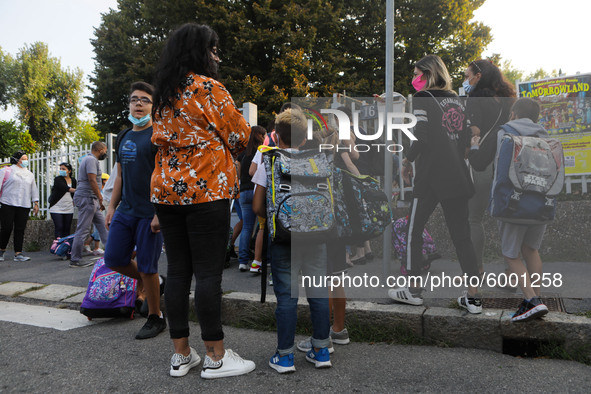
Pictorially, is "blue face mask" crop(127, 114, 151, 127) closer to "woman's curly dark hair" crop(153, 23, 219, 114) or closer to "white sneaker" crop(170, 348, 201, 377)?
"woman's curly dark hair" crop(153, 23, 219, 114)

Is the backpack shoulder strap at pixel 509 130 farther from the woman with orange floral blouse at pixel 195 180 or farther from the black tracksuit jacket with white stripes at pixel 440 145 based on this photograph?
the woman with orange floral blouse at pixel 195 180

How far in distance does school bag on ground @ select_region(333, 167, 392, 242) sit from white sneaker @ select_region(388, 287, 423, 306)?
70 cm

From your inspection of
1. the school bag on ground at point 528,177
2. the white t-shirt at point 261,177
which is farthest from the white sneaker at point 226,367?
the school bag on ground at point 528,177

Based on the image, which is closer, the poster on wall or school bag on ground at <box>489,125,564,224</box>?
school bag on ground at <box>489,125,564,224</box>

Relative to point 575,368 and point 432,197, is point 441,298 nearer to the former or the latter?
point 432,197

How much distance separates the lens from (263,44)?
19078 millimetres

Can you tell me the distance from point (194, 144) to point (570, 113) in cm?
578

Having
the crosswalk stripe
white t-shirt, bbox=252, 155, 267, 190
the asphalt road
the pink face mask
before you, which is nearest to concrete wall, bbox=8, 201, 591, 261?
the pink face mask

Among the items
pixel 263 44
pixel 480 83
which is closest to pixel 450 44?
pixel 263 44

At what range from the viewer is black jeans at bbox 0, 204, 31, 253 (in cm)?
811

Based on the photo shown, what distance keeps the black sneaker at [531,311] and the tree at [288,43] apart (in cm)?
1510

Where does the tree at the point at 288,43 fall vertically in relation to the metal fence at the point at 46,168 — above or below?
above

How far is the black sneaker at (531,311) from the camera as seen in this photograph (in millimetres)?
3003

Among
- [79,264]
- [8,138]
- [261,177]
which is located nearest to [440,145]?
[261,177]
